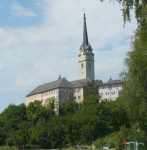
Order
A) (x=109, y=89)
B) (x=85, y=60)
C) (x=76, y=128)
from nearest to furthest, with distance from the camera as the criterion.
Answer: (x=76, y=128)
(x=109, y=89)
(x=85, y=60)

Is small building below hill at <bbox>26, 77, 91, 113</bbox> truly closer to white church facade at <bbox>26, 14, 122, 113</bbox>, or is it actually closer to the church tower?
white church facade at <bbox>26, 14, 122, 113</bbox>

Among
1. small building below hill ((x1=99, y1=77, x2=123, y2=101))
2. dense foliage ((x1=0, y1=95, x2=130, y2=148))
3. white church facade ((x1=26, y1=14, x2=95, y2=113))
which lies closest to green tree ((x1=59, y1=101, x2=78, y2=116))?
white church facade ((x1=26, y1=14, x2=95, y2=113))

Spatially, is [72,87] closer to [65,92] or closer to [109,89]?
[65,92]

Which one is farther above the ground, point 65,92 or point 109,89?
point 109,89

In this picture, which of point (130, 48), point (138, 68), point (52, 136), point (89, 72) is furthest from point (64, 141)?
point (89, 72)

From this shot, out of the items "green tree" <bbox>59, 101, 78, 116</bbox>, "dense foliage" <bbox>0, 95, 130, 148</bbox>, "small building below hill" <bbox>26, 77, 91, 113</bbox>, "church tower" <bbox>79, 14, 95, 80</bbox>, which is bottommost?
"dense foliage" <bbox>0, 95, 130, 148</bbox>

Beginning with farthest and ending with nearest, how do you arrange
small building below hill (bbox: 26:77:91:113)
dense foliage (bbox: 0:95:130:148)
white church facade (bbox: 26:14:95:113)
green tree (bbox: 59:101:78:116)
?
white church facade (bbox: 26:14:95:113) < small building below hill (bbox: 26:77:91:113) < green tree (bbox: 59:101:78:116) < dense foliage (bbox: 0:95:130:148)

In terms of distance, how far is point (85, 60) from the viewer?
148375mm

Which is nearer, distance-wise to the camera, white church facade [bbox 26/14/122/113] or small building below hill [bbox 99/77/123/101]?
small building below hill [bbox 99/77/123/101]

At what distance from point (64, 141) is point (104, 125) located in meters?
13.5

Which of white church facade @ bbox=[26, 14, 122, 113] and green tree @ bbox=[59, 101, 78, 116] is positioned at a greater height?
white church facade @ bbox=[26, 14, 122, 113]

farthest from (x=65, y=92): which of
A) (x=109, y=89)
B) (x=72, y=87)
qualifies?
(x=109, y=89)

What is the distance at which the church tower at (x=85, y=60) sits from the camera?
14700 centimetres

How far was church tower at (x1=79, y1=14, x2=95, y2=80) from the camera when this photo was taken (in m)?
147
